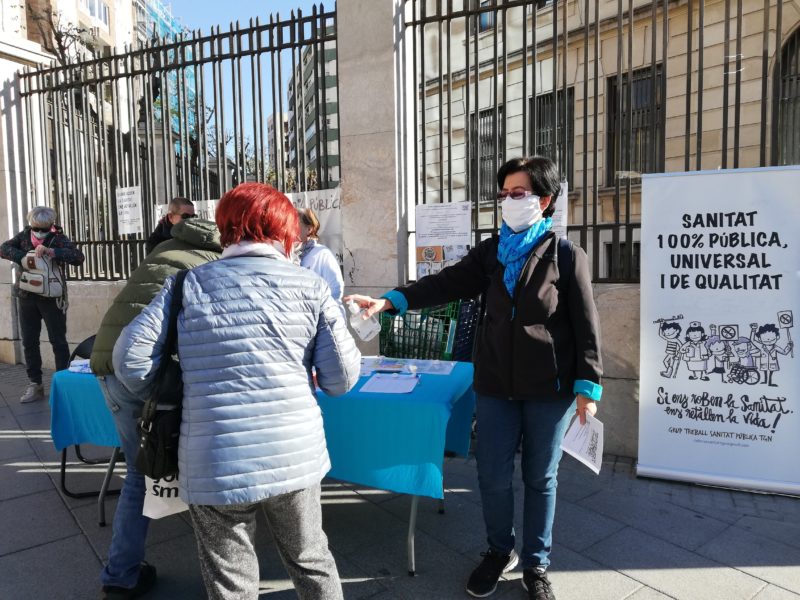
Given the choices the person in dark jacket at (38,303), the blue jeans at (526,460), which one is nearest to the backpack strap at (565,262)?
the blue jeans at (526,460)

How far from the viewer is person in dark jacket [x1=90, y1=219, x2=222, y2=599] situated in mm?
2363

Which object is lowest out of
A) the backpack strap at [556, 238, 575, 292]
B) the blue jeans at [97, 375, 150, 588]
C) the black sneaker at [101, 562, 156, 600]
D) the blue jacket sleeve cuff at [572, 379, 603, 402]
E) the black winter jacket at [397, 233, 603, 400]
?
the black sneaker at [101, 562, 156, 600]

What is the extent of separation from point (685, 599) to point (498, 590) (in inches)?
31.4

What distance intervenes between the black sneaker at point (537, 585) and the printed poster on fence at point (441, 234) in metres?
2.84

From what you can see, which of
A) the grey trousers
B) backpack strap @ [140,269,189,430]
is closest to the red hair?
backpack strap @ [140,269,189,430]

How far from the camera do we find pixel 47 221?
6.08 metres

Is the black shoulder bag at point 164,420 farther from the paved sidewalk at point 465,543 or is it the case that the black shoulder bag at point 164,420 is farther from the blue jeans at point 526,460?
the blue jeans at point 526,460

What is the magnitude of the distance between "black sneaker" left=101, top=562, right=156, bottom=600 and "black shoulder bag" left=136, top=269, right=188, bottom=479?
0.86 m

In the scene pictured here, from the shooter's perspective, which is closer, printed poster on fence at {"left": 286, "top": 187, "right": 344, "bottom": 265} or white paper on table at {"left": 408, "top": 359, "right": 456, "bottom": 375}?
white paper on table at {"left": 408, "top": 359, "right": 456, "bottom": 375}

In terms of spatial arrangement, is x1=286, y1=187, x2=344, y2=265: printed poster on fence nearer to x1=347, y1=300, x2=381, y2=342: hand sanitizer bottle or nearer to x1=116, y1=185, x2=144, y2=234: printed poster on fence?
x1=116, y1=185, x2=144, y2=234: printed poster on fence

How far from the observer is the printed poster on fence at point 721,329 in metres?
3.61

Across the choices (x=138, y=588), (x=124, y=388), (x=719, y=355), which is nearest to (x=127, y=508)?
(x=138, y=588)

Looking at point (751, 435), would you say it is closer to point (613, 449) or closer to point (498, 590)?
point (613, 449)

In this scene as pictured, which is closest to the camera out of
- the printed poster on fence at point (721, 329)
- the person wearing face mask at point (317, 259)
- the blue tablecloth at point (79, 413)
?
the blue tablecloth at point (79, 413)
